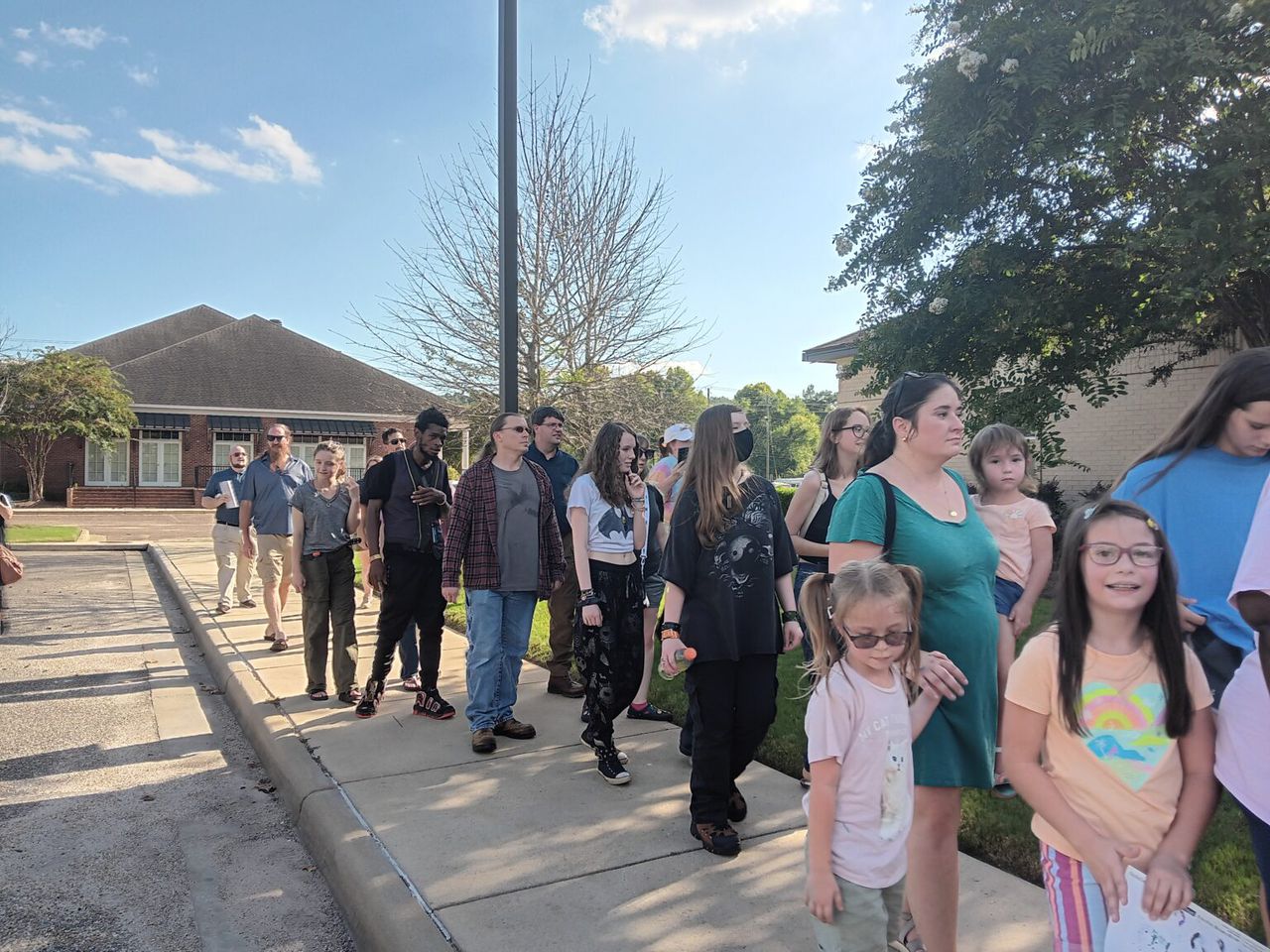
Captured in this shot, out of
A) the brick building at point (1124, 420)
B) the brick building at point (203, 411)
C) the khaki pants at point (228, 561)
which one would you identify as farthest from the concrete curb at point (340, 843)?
the brick building at point (203, 411)

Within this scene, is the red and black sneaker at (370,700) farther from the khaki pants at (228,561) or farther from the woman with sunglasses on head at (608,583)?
the khaki pants at (228,561)

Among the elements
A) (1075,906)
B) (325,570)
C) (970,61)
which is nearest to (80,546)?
(325,570)

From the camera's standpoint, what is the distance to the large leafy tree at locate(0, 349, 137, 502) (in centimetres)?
3247

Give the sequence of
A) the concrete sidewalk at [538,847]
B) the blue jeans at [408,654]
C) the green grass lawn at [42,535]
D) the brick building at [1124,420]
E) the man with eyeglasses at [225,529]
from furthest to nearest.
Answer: the green grass lawn at [42,535] → the brick building at [1124,420] → the man with eyeglasses at [225,529] → the blue jeans at [408,654] → the concrete sidewalk at [538,847]

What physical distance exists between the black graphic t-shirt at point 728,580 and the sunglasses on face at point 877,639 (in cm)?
129

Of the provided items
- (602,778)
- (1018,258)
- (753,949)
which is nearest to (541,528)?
(602,778)

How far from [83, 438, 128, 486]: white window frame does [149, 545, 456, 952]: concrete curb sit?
34.0m

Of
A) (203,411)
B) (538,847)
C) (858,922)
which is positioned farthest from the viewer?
(203,411)

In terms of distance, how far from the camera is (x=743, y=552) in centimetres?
364

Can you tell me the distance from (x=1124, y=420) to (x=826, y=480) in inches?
472

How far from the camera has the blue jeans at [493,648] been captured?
505 cm

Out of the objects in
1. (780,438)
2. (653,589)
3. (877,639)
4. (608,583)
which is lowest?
(653,589)

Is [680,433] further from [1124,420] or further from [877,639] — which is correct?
[1124,420]

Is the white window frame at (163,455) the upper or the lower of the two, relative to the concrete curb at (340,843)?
upper
